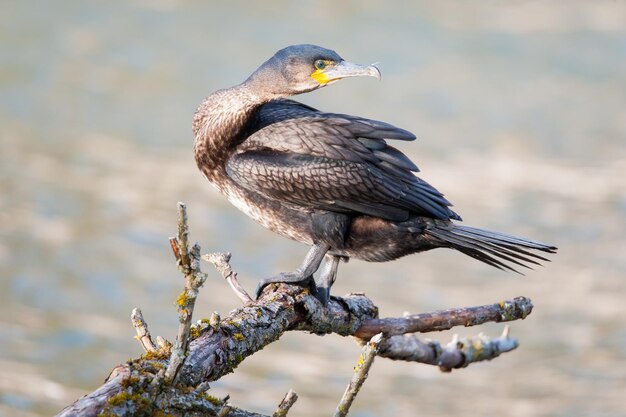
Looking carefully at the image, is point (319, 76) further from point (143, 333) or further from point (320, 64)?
point (143, 333)

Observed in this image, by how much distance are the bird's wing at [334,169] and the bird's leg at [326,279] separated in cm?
36

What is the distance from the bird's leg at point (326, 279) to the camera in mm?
5480

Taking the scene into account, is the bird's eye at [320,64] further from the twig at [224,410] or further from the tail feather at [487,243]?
the twig at [224,410]

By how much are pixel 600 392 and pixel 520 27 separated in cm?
870

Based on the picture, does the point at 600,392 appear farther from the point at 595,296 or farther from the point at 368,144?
the point at 368,144

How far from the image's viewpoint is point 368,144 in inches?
227

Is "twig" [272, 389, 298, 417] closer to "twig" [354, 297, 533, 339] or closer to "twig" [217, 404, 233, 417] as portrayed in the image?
"twig" [217, 404, 233, 417]

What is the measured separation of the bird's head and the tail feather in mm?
888

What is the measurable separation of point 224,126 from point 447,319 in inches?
60.7

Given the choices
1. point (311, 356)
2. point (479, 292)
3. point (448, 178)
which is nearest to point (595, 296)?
point (479, 292)

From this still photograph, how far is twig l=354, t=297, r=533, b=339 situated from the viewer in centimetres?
534

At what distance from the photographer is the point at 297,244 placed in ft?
43.8

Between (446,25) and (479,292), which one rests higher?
(446,25)

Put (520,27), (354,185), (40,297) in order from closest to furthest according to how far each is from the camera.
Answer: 1. (354,185)
2. (40,297)
3. (520,27)
